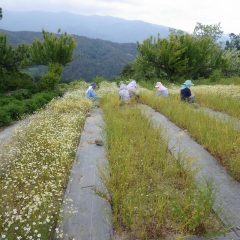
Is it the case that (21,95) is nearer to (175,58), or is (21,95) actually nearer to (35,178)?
(175,58)

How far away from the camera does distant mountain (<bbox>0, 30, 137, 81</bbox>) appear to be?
133375 mm

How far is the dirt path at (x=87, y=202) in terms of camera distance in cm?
462

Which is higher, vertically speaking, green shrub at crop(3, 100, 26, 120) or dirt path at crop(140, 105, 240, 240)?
dirt path at crop(140, 105, 240, 240)

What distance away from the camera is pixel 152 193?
5.61m

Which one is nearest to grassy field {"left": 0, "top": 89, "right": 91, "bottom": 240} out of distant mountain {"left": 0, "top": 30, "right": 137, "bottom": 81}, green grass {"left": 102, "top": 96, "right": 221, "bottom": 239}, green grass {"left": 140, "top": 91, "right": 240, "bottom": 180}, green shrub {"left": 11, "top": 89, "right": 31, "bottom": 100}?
green grass {"left": 102, "top": 96, "right": 221, "bottom": 239}

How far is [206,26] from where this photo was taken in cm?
6169

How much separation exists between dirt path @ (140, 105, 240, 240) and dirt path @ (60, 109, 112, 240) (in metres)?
1.51

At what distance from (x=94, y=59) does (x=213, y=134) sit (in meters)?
157

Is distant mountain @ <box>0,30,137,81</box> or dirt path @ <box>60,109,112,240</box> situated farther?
distant mountain @ <box>0,30,137,81</box>

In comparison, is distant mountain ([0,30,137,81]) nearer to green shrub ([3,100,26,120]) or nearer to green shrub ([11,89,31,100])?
green shrub ([11,89,31,100])

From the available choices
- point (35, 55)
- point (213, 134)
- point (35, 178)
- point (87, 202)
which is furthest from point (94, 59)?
point (87, 202)

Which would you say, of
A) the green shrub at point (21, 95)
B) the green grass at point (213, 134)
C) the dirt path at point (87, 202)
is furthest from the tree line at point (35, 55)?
the dirt path at point (87, 202)

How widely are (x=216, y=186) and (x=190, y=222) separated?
59.3 inches

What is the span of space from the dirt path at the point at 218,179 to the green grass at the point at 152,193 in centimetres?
21
